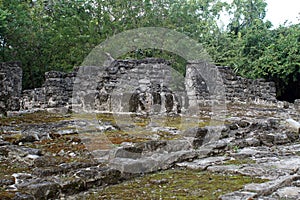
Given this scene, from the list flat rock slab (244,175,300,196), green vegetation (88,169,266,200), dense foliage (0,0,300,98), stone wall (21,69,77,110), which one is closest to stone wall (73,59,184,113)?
stone wall (21,69,77,110)

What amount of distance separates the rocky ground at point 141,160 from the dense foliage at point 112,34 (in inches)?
383

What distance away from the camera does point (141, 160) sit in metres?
3.88

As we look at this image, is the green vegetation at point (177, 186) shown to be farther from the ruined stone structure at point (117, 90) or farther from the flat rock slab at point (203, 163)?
the ruined stone structure at point (117, 90)

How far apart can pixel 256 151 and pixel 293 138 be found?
4.92 ft

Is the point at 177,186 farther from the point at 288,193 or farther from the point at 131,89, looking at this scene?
the point at 131,89

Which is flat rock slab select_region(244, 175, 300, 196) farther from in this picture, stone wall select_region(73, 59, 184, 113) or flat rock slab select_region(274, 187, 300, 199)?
stone wall select_region(73, 59, 184, 113)

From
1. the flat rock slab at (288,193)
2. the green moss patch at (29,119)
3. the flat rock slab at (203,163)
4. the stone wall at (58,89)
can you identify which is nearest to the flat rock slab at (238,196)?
the flat rock slab at (288,193)

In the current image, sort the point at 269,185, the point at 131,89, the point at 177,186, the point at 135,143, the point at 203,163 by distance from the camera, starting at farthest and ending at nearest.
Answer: the point at 131,89
the point at 135,143
the point at 203,163
the point at 177,186
the point at 269,185

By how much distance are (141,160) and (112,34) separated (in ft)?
49.4

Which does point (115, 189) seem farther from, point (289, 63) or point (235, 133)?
point (289, 63)

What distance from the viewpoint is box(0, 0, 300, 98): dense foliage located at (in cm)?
1545

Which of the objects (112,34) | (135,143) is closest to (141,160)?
(135,143)

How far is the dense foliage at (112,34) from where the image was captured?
15.4 meters

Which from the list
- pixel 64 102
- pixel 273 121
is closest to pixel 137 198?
pixel 273 121
